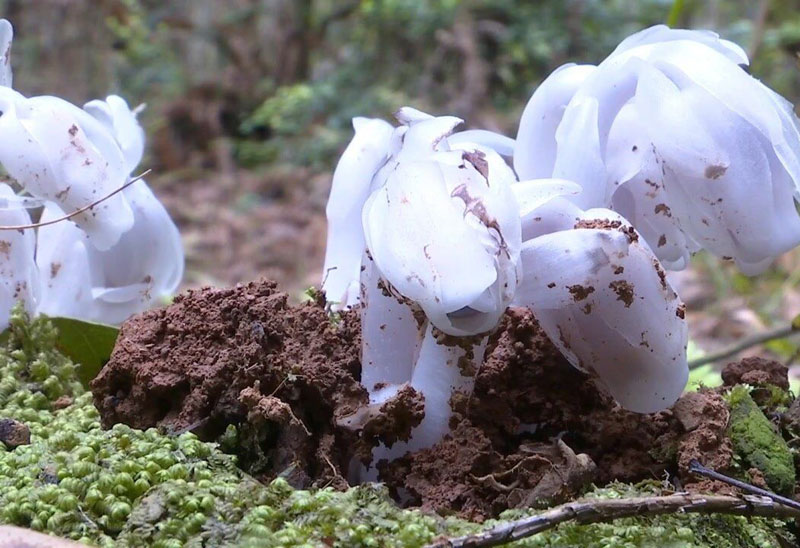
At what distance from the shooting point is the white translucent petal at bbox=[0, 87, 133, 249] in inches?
57.1

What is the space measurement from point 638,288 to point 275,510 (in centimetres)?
53

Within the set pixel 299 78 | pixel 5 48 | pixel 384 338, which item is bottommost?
pixel 299 78

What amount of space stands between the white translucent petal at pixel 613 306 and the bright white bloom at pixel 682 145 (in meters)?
0.20

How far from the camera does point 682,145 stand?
1323 millimetres

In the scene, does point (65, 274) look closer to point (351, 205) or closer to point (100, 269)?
point (100, 269)

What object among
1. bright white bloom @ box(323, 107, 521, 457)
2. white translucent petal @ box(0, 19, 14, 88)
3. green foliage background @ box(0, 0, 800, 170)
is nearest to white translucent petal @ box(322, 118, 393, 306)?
bright white bloom @ box(323, 107, 521, 457)

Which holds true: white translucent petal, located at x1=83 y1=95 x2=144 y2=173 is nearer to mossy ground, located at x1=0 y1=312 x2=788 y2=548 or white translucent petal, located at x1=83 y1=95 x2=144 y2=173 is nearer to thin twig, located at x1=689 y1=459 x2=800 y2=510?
mossy ground, located at x1=0 y1=312 x2=788 y2=548

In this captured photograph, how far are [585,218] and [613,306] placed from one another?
124mm

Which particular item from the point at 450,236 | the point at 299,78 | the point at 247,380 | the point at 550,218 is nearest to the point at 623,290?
the point at 550,218

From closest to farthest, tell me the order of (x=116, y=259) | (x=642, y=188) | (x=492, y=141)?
(x=642, y=188) < (x=492, y=141) < (x=116, y=259)

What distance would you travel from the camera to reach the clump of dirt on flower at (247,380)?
4.04 ft

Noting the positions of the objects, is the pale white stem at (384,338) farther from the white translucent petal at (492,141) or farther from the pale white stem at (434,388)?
the white translucent petal at (492,141)

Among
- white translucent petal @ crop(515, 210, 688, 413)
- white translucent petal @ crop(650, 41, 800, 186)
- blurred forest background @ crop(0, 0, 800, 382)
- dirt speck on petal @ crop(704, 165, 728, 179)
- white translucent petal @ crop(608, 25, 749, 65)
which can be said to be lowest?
blurred forest background @ crop(0, 0, 800, 382)

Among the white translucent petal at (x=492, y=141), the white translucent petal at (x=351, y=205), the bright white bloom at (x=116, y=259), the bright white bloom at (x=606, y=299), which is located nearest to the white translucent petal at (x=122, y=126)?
the bright white bloom at (x=116, y=259)
